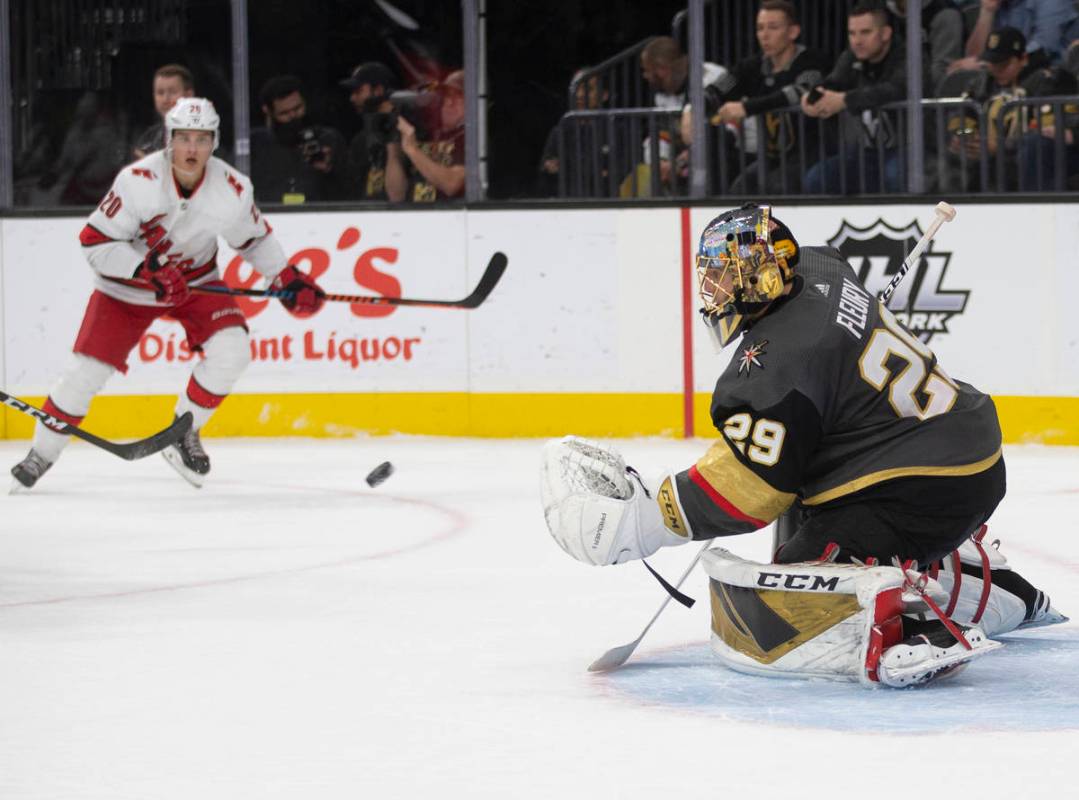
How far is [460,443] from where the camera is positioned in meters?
6.55

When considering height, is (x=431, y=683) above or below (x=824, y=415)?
below

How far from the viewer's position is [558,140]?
22.5 ft

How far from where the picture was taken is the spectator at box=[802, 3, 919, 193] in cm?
638

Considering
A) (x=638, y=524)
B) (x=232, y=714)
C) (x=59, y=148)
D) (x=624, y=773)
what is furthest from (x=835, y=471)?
(x=59, y=148)

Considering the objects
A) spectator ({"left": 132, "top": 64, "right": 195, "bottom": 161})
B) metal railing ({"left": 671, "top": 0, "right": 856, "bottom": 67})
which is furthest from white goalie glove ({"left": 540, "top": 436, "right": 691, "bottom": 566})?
spectator ({"left": 132, "top": 64, "right": 195, "bottom": 161})

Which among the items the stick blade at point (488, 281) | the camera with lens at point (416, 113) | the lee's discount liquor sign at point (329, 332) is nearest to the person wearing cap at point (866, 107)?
the stick blade at point (488, 281)

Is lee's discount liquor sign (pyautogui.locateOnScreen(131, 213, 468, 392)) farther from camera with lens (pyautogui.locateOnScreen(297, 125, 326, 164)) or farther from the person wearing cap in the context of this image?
the person wearing cap

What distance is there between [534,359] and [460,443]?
1.32 ft

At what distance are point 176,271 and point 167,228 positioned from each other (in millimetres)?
210

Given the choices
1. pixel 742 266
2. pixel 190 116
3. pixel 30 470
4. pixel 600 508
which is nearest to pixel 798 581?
pixel 600 508

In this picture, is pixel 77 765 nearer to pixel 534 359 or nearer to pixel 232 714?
pixel 232 714

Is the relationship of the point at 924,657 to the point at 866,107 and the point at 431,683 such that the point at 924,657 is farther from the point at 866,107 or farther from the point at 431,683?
the point at 866,107

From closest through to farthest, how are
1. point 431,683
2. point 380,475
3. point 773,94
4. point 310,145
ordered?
point 431,683
point 380,475
point 773,94
point 310,145

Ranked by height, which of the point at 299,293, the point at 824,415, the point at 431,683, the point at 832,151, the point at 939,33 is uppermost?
the point at 939,33
